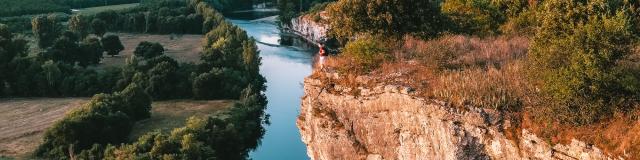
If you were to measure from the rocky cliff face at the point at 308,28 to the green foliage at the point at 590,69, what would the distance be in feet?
310

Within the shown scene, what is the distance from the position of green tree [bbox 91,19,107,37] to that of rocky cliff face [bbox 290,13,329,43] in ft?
133

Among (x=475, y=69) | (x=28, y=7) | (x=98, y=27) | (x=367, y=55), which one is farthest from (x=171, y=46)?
(x=475, y=69)

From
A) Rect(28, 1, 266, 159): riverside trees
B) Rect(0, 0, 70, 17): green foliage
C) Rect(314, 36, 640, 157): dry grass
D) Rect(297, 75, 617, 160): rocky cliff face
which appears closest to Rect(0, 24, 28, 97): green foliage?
Rect(28, 1, 266, 159): riverside trees

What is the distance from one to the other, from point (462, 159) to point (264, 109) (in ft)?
183

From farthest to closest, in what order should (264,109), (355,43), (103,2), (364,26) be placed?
(103,2)
(264,109)
(364,26)
(355,43)

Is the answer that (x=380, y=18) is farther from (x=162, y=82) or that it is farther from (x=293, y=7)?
(x=293, y=7)

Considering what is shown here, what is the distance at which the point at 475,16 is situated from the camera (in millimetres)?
36781

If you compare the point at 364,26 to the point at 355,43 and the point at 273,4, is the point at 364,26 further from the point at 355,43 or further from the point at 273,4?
the point at 273,4

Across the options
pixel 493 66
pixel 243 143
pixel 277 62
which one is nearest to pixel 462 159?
pixel 493 66

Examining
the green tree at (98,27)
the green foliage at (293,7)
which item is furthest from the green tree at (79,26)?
the green foliage at (293,7)

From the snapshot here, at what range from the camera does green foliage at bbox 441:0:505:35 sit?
111ft

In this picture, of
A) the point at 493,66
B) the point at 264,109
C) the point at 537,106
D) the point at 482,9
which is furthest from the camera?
the point at 264,109

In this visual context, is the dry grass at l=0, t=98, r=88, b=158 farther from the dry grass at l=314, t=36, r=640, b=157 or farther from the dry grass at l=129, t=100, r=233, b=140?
the dry grass at l=314, t=36, r=640, b=157

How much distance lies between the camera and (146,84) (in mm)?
75250
